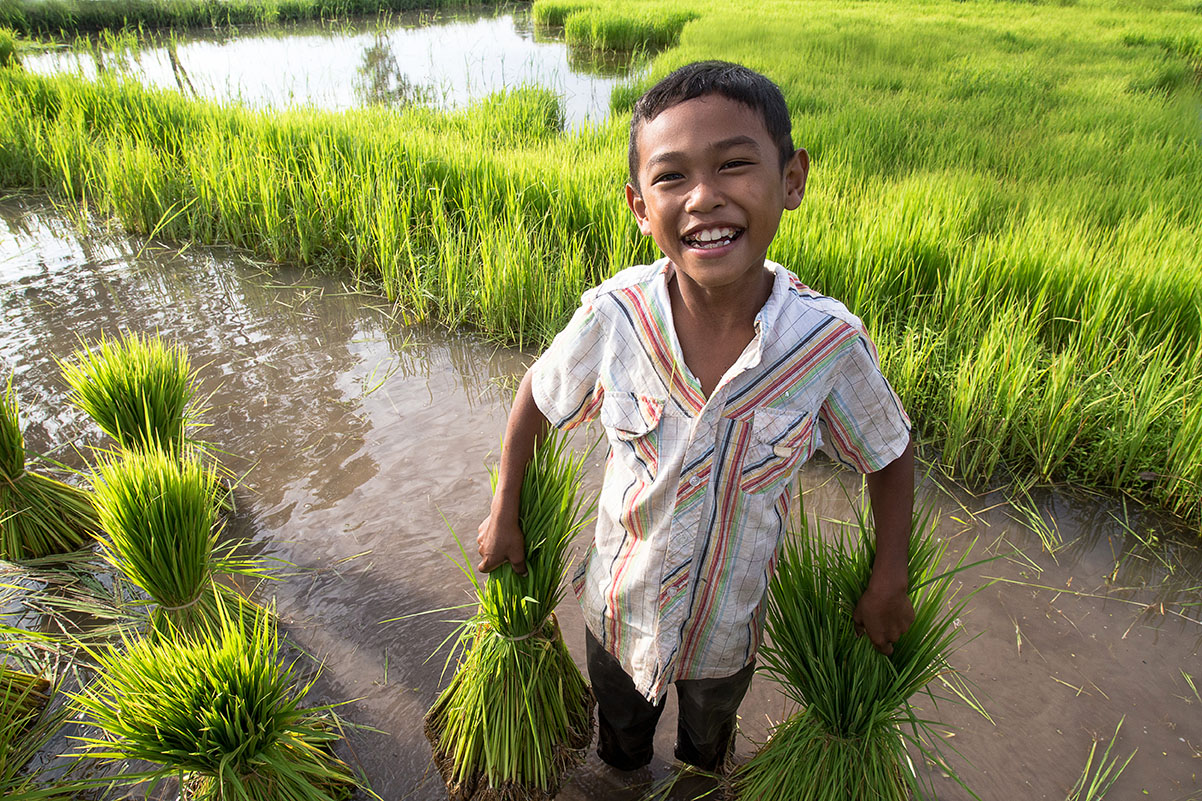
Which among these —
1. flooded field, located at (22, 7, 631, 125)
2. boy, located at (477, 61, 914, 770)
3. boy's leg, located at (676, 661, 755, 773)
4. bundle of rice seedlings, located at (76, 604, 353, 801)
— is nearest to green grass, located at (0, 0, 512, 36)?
flooded field, located at (22, 7, 631, 125)

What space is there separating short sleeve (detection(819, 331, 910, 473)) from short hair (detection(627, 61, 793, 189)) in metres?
0.36

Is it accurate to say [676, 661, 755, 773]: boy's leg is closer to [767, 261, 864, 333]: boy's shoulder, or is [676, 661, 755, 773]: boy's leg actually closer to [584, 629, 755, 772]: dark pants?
[584, 629, 755, 772]: dark pants

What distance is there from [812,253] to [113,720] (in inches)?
122

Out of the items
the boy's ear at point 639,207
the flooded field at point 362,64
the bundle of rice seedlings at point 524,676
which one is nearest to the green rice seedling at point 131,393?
the bundle of rice seedlings at point 524,676

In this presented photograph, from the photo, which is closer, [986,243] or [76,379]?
[76,379]

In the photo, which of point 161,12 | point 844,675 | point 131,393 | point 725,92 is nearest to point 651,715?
point 844,675

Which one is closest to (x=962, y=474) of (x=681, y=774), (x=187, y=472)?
(x=681, y=774)

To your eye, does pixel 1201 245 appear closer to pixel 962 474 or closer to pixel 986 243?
pixel 986 243

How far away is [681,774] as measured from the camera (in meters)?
1.74

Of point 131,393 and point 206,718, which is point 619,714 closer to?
point 206,718

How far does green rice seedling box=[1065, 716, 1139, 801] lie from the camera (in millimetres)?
1723

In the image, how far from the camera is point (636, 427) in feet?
4.20

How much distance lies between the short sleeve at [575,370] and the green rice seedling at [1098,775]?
1.53 meters

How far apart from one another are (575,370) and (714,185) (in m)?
0.42
